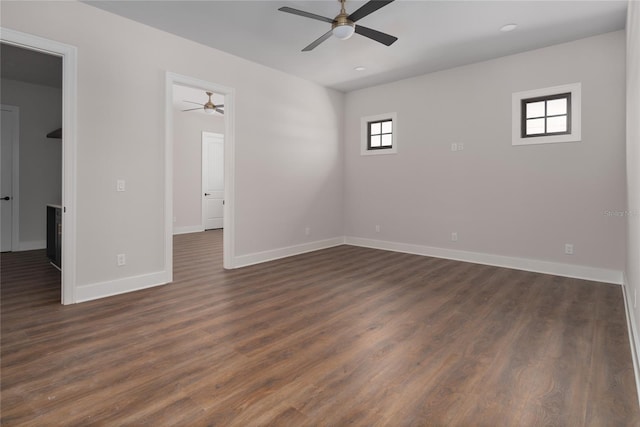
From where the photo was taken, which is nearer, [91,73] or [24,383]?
[24,383]

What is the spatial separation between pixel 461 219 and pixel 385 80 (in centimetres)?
254

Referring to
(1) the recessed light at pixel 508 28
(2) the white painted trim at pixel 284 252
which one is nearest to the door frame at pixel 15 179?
(2) the white painted trim at pixel 284 252

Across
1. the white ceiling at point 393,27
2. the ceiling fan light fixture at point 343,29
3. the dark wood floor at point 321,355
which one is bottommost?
the dark wood floor at point 321,355

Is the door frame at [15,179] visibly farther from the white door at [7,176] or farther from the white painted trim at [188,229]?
the white painted trim at [188,229]

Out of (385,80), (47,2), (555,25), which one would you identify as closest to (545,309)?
(555,25)

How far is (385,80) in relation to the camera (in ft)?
18.9

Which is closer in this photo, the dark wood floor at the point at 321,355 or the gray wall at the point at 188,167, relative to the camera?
the dark wood floor at the point at 321,355

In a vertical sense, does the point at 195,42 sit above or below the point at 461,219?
above

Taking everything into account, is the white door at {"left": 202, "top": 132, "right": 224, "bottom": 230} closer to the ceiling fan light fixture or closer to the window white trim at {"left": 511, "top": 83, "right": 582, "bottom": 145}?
the ceiling fan light fixture

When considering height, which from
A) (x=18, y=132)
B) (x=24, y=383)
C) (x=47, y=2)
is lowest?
(x=24, y=383)

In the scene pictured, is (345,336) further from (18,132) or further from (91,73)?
(18,132)

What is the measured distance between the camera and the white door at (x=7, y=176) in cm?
566

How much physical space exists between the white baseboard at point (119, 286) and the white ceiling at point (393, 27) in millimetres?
2688

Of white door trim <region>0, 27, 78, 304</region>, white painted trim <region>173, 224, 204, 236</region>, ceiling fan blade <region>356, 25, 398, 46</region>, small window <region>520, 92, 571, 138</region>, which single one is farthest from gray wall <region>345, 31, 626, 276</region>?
white door trim <region>0, 27, 78, 304</region>
